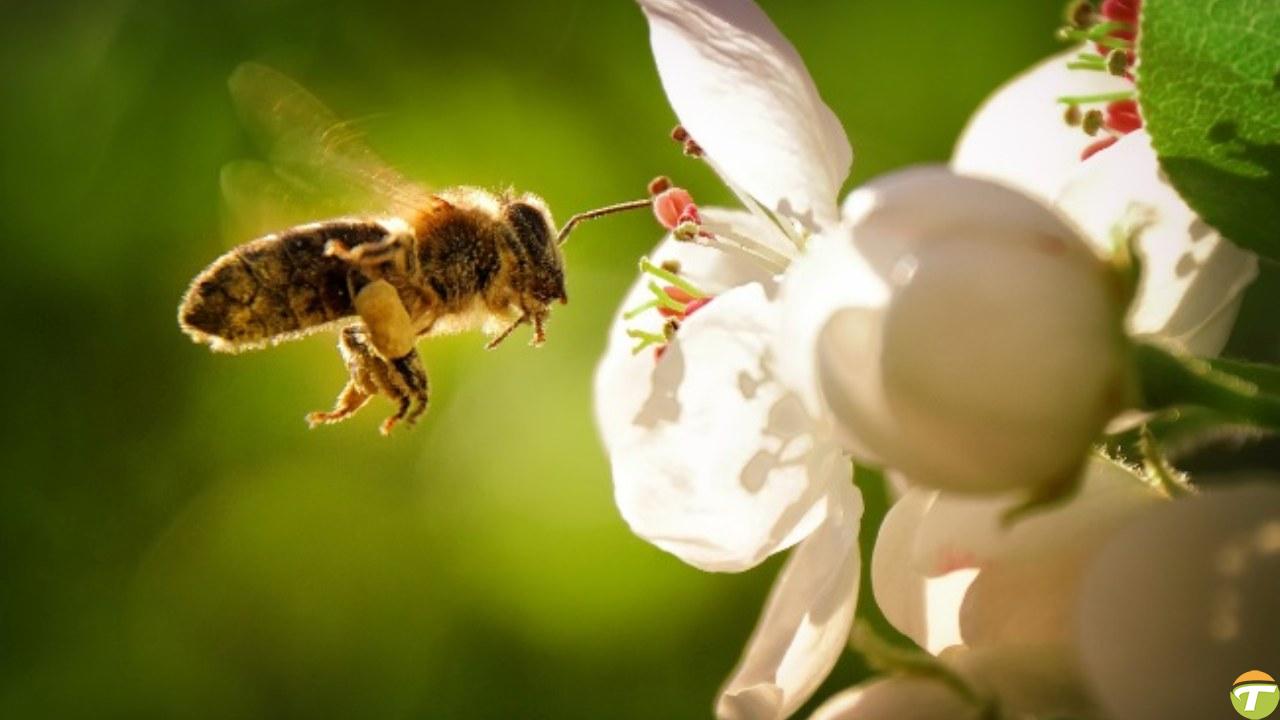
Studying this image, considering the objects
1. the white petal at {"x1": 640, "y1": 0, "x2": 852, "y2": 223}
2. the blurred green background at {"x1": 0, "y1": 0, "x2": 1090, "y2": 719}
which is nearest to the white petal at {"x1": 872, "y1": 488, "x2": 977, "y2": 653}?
the white petal at {"x1": 640, "y1": 0, "x2": 852, "y2": 223}

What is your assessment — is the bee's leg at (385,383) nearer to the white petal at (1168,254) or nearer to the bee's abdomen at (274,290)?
the bee's abdomen at (274,290)

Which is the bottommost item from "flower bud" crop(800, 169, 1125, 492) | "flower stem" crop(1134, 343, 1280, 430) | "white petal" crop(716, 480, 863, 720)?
"white petal" crop(716, 480, 863, 720)

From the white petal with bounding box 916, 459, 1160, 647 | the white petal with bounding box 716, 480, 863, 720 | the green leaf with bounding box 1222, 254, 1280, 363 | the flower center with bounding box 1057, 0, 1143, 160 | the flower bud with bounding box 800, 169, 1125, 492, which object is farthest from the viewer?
the green leaf with bounding box 1222, 254, 1280, 363

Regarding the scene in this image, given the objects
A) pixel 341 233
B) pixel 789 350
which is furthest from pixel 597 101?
pixel 789 350

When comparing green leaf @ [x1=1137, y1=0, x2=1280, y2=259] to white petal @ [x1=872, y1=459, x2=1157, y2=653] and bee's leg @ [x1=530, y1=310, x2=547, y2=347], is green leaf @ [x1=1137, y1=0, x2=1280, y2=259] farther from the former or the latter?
bee's leg @ [x1=530, y1=310, x2=547, y2=347]

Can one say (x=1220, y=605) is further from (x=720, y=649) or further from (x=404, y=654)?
(x=404, y=654)

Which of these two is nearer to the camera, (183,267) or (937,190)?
(937,190)

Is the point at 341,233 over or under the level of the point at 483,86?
over

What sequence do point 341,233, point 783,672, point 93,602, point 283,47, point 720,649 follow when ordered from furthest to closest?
point 283,47, point 93,602, point 720,649, point 341,233, point 783,672
